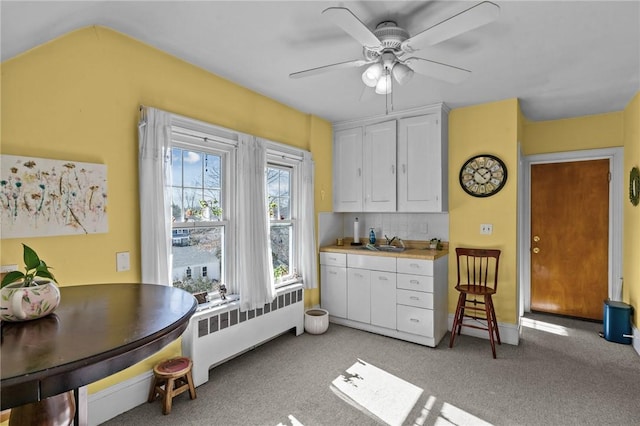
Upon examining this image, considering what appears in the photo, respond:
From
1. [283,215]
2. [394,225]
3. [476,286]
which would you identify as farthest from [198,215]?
[476,286]

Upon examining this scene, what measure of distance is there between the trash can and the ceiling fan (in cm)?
315

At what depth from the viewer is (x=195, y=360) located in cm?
255

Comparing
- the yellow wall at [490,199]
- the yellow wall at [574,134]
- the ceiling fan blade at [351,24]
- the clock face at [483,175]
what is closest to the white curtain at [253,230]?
the ceiling fan blade at [351,24]

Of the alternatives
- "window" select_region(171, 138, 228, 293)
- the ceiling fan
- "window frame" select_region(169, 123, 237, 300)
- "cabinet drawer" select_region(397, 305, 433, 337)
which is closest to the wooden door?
"cabinet drawer" select_region(397, 305, 433, 337)

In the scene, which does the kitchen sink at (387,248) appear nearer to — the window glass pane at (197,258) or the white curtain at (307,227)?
the white curtain at (307,227)

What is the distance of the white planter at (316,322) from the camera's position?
3650 millimetres

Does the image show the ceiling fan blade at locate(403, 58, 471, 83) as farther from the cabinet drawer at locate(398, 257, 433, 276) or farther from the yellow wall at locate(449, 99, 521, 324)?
the cabinet drawer at locate(398, 257, 433, 276)

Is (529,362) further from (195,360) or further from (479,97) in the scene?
(195,360)

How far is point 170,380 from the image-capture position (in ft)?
7.29

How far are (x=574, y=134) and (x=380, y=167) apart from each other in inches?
98.1

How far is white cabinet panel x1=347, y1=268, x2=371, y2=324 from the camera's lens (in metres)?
3.73

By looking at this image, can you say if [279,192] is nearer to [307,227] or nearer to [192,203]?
[307,227]

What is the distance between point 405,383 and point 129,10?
3213 mm

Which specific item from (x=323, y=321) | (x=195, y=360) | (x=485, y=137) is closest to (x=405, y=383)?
(x=323, y=321)
